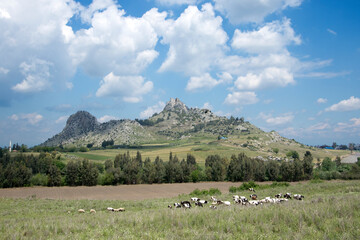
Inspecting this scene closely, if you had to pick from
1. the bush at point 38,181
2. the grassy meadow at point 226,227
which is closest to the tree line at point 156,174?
the bush at point 38,181

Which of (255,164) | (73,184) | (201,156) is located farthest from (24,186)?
(201,156)

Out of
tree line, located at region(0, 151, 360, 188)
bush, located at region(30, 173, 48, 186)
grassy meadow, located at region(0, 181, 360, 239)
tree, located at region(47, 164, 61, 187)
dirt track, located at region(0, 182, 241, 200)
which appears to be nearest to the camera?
grassy meadow, located at region(0, 181, 360, 239)

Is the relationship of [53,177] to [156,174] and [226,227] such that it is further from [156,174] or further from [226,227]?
[226,227]

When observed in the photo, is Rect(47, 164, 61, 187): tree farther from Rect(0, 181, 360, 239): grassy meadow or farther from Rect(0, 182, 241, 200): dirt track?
Rect(0, 181, 360, 239): grassy meadow

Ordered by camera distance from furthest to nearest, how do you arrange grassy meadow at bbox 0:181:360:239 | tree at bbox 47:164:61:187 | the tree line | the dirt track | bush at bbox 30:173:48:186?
bush at bbox 30:173:48:186 → tree at bbox 47:164:61:187 → the tree line → the dirt track → grassy meadow at bbox 0:181:360:239

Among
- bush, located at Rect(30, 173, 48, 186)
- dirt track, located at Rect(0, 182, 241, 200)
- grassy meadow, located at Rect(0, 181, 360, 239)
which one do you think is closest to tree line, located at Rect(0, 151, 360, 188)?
bush, located at Rect(30, 173, 48, 186)

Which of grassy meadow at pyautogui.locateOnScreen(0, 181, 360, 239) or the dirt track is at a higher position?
grassy meadow at pyautogui.locateOnScreen(0, 181, 360, 239)

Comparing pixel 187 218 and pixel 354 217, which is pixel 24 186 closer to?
pixel 187 218

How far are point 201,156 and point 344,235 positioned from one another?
178 m

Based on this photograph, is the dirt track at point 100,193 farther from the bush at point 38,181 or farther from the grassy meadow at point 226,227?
the grassy meadow at point 226,227

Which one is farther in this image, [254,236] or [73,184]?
[73,184]

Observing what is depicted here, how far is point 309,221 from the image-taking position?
11.9 metres

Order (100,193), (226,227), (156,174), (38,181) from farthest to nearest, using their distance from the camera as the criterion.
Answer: (156,174) < (38,181) < (100,193) < (226,227)

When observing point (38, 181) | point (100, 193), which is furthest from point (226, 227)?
point (38, 181)
